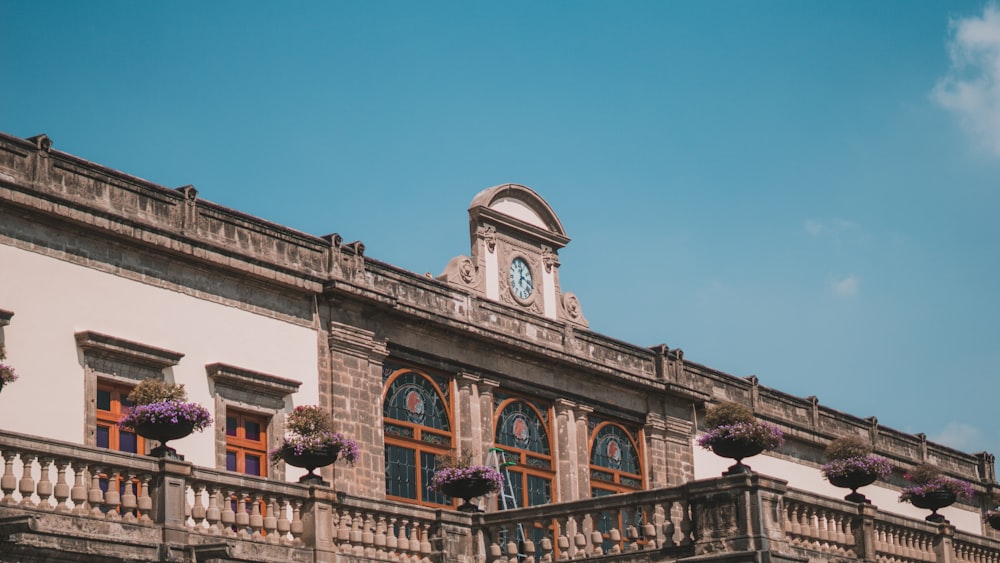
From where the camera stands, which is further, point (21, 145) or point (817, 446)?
point (817, 446)

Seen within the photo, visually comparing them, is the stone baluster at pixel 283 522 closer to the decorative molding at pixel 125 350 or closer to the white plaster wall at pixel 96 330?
the white plaster wall at pixel 96 330

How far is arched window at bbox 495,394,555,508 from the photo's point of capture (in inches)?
1208

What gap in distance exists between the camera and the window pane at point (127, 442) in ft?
77.5

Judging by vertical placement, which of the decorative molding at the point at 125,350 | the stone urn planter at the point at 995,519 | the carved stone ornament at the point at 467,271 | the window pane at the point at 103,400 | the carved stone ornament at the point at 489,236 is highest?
the carved stone ornament at the point at 489,236

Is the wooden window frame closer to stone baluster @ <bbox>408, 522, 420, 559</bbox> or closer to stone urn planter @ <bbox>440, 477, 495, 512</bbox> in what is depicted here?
stone urn planter @ <bbox>440, 477, 495, 512</bbox>

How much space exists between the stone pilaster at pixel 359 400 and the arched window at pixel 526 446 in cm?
350

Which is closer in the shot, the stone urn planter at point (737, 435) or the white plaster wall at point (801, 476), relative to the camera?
the stone urn planter at point (737, 435)

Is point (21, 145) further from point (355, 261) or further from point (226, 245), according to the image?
point (355, 261)

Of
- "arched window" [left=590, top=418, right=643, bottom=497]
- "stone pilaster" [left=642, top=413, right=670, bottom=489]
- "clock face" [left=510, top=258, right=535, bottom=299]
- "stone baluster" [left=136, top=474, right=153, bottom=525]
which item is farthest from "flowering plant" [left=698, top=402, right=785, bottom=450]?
"stone pilaster" [left=642, top=413, right=670, bottom=489]

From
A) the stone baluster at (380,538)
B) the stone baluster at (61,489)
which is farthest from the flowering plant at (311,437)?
the stone baluster at (61,489)

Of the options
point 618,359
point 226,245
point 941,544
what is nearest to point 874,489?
point 618,359

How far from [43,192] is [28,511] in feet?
24.0

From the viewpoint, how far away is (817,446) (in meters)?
39.1

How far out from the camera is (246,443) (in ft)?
84.4
